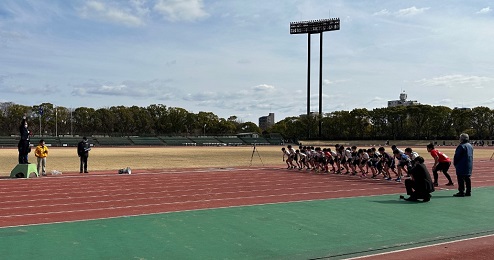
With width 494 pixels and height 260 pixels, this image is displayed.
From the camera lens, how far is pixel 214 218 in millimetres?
8656

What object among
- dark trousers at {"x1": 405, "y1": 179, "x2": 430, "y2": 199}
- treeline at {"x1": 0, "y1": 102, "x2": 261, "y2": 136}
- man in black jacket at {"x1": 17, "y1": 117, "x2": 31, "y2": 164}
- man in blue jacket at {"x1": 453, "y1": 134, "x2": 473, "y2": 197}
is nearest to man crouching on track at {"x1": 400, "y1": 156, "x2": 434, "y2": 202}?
dark trousers at {"x1": 405, "y1": 179, "x2": 430, "y2": 199}

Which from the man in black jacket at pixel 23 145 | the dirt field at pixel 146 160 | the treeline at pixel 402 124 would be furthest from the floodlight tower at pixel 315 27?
the man in black jacket at pixel 23 145

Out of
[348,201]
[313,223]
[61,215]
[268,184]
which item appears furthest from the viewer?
[268,184]

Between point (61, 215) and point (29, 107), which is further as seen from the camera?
point (29, 107)

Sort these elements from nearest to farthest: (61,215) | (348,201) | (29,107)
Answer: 1. (61,215)
2. (348,201)
3. (29,107)

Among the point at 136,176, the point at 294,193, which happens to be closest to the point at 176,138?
the point at 136,176

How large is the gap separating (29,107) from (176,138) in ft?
140

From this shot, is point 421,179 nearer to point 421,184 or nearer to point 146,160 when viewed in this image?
point 421,184

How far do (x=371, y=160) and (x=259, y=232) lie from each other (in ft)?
37.1

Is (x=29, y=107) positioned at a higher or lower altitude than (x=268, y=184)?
higher

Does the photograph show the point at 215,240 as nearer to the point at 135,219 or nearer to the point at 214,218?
the point at 214,218

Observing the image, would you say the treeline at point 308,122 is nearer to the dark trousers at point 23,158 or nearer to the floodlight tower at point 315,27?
the floodlight tower at point 315,27

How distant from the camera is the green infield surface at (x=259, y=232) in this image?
6.23 metres

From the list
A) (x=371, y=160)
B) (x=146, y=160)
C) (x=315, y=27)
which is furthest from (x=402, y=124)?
(x=371, y=160)
